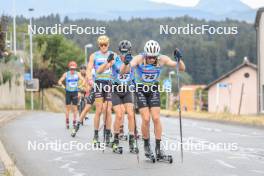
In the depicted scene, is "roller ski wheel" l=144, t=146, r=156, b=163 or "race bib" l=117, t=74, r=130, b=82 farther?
"race bib" l=117, t=74, r=130, b=82

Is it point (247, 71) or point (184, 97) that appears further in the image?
point (184, 97)

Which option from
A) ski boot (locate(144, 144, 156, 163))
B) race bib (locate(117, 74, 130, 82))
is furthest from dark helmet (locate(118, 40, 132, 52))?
ski boot (locate(144, 144, 156, 163))

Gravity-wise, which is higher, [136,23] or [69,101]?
[136,23]

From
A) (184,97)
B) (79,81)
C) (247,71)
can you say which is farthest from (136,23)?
(79,81)

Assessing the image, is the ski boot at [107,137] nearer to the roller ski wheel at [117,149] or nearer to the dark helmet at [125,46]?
the roller ski wheel at [117,149]

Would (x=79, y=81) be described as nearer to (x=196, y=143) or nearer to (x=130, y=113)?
(x=196, y=143)

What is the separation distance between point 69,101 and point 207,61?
469 ft

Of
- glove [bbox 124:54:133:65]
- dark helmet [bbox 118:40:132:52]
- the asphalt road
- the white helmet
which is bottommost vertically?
the asphalt road

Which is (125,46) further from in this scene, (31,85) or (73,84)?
(31,85)

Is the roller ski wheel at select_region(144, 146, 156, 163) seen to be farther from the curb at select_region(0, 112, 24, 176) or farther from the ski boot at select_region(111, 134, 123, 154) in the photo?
the curb at select_region(0, 112, 24, 176)

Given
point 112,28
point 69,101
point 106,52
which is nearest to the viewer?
point 106,52

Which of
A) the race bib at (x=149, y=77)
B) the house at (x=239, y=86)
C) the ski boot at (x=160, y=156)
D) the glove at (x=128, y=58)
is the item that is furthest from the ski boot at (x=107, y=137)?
the house at (x=239, y=86)

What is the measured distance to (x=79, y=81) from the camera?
22.2 m

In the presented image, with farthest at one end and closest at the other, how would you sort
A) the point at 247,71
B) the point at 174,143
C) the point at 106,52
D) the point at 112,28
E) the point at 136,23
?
1. the point at 136,23
2. the point at 112,28
3. the point at 247,71
4. the point at 174,143
5. the point at 106,52
